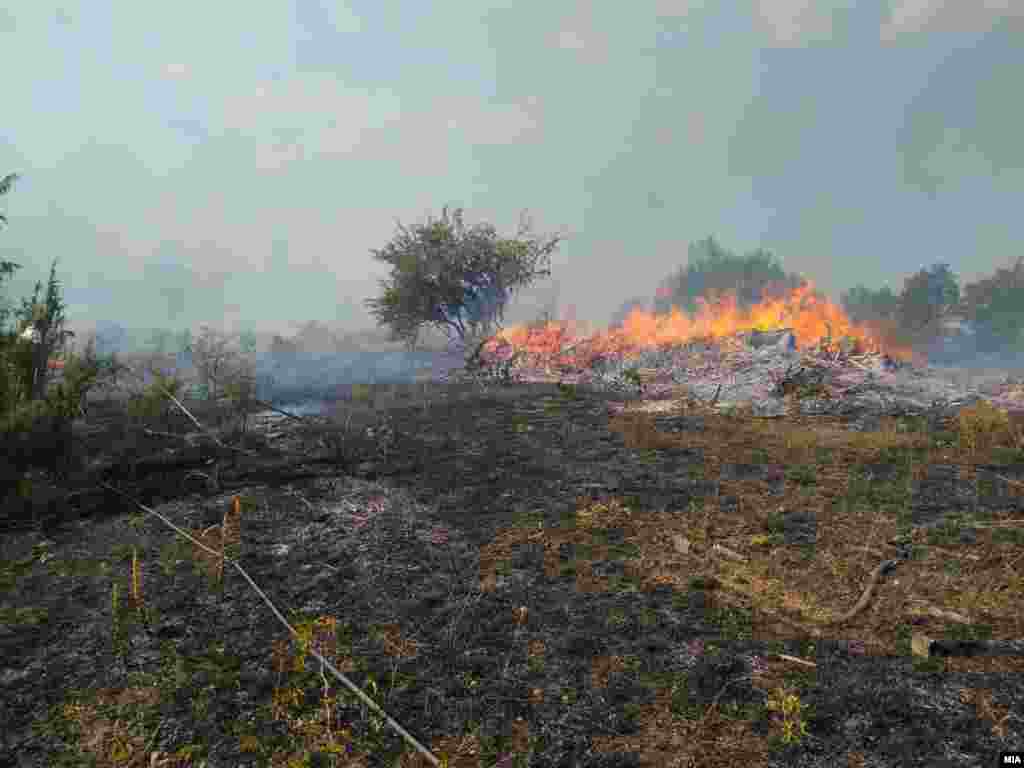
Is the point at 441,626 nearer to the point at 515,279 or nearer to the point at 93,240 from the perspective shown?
the point at 515,279

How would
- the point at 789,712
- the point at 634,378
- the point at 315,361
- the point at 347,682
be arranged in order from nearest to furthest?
the point at 789,712 < the point at 347,682 < the point at 634,378 < the point at 315,361

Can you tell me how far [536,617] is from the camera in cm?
493

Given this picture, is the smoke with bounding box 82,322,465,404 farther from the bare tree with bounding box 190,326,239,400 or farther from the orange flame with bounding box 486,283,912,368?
the orange flame with bounding box 486,283,912,368

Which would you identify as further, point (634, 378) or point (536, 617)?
point (634, 378)

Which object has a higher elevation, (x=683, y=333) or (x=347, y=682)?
(x=683, y=333)

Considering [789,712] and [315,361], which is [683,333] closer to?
[315,361]

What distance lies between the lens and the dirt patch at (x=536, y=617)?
3.45 meters

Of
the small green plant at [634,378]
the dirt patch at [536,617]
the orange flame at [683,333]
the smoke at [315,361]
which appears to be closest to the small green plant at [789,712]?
the dirt patch at [536,617]

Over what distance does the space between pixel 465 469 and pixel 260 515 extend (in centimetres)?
376

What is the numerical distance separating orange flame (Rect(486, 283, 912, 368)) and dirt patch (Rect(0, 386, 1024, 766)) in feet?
60.1

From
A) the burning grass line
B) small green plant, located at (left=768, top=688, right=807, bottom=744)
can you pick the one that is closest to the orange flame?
the burning grass line

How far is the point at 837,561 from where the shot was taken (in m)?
5.86

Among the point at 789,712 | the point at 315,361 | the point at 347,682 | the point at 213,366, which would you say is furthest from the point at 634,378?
the point at 315,361

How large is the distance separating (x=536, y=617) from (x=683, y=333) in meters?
29.2
